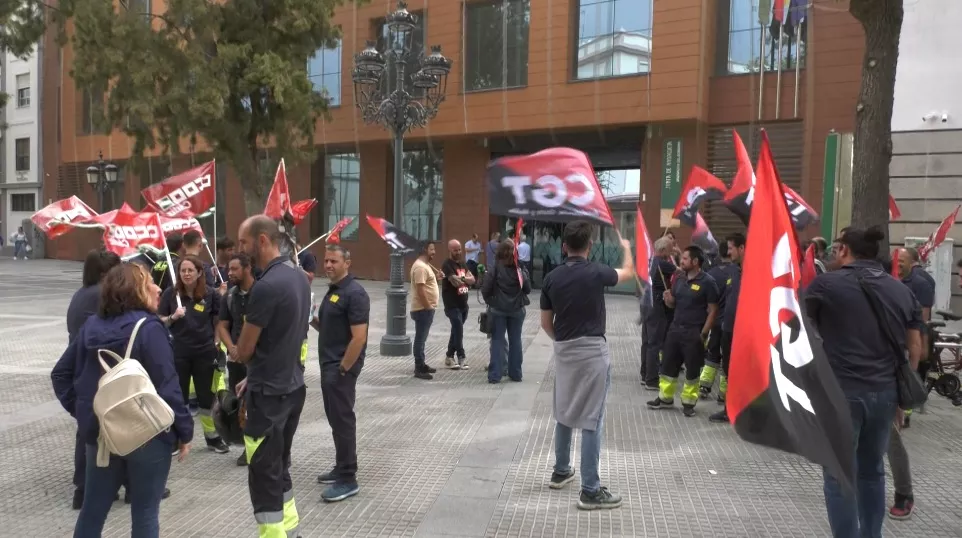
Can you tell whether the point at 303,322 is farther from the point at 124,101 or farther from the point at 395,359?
the point at 124,101

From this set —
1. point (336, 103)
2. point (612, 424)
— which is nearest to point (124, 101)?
point (336, 103)

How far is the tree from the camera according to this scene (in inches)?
675

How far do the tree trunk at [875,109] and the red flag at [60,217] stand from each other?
26.0ft

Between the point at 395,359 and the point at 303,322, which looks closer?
the point at 303,322

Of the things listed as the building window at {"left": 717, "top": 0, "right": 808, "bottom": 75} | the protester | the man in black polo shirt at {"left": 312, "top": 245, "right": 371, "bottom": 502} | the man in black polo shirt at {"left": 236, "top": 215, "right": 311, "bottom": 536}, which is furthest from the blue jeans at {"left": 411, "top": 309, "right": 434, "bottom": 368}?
the building window at {"left": 717, "top": 0, "right": 808, "bottom": 75}

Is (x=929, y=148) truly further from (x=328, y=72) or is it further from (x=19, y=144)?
(x=19, y=144)

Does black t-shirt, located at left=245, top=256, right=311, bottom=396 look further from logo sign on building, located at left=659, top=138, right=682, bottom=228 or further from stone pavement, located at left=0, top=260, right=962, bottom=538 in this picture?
logo sign on building, located at left=659, top=138, right=682, bottom=228

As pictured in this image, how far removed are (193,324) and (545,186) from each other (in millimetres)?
2933

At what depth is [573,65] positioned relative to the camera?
782 inches

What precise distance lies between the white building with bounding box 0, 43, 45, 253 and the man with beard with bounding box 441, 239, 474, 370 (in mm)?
35160

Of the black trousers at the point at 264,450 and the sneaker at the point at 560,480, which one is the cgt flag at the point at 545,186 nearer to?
the sneaker at the point at 560,480

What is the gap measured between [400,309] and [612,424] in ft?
14.9

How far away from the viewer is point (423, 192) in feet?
77.9

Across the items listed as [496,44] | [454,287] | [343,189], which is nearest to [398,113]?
[454,287]
